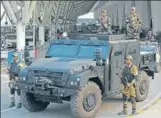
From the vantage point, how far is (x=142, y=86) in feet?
41.9

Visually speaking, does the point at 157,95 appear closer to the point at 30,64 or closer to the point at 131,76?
the point at 131,76

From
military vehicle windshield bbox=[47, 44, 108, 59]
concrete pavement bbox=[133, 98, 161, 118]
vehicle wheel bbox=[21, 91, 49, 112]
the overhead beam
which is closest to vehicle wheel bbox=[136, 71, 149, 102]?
concrete pavement bbox=[133, 98, 161, 118]

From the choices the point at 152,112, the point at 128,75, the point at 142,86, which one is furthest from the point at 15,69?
the point at 152,112

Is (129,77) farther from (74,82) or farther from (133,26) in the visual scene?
(133,26)

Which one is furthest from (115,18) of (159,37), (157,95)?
(157,95)

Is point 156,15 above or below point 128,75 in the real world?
above

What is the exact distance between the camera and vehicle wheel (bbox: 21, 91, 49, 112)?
1143cm

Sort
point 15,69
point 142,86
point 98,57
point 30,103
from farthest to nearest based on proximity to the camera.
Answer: point 142,86 → point 15,69 → point 30,103 → point 98,57

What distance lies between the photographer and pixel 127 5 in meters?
57.1

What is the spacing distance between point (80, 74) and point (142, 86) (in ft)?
9.89

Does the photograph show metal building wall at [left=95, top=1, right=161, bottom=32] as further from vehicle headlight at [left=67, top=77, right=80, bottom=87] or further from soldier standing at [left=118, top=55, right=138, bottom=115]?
vehicle headlight at [left=67, top=77, right=80, bottom=87]

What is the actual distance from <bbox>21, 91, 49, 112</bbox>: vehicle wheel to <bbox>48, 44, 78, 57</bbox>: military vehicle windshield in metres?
1.39

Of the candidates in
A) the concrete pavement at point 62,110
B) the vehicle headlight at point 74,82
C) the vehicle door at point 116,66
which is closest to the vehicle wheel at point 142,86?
the concrete pavement at point 62,110

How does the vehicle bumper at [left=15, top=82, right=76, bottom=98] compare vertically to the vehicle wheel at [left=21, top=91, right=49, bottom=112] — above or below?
above
